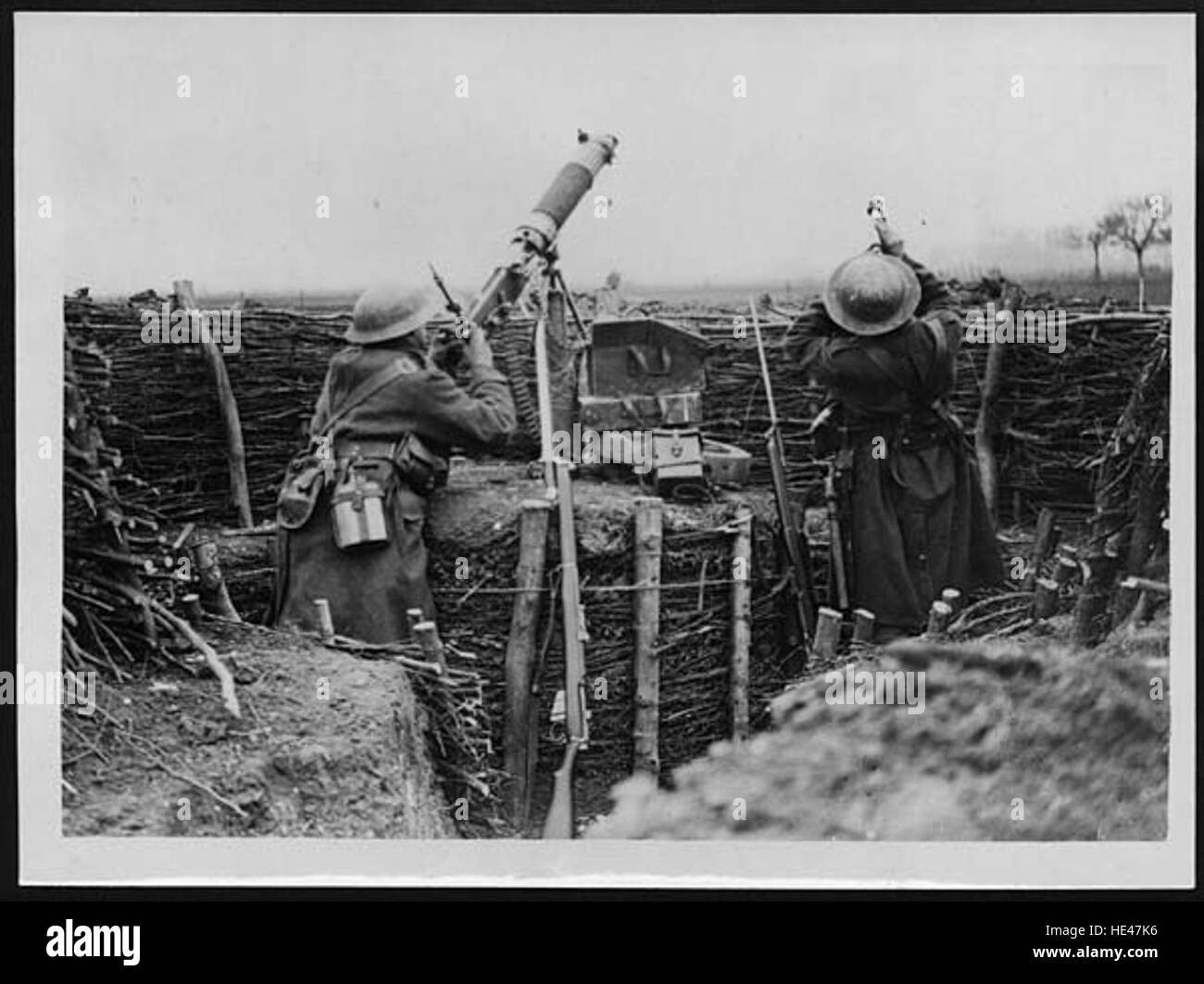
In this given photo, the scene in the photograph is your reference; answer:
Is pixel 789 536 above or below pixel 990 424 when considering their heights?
below

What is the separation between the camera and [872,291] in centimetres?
682

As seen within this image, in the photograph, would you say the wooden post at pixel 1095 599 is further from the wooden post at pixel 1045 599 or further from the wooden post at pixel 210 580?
the wooden post at pixel 210 580

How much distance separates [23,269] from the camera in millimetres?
6891

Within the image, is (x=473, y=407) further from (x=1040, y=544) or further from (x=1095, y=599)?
(x=1095, y=599)

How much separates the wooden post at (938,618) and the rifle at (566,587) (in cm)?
104

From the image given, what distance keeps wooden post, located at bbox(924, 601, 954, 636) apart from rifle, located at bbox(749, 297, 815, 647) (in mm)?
353

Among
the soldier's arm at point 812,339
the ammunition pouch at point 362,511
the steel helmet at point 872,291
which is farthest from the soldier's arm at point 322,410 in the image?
the steel helmet at point 872,291

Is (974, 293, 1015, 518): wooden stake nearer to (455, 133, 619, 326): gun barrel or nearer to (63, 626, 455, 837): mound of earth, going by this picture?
(455, 133, 619, 326): gun barrel

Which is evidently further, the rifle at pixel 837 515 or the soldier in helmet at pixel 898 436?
the rifle at pixel 837 515

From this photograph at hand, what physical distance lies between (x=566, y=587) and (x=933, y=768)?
4.04 feet

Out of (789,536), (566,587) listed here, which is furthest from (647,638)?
(789,536)

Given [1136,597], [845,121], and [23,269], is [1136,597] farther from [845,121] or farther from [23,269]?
[23,269]

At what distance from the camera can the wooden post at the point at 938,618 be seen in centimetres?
692
